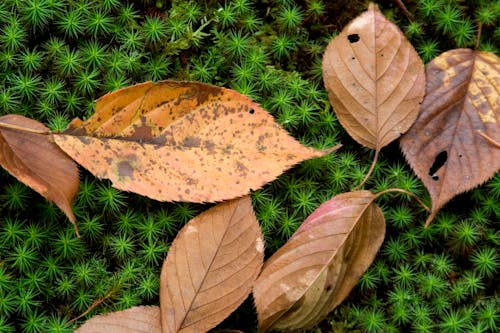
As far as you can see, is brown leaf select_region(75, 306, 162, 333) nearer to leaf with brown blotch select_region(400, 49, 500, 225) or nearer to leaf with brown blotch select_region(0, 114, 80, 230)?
leaf with brown blotch select_region(0, 114, 80, 230)

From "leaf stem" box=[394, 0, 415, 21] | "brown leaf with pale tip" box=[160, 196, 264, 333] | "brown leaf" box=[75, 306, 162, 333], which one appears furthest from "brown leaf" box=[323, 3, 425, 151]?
"brown leaf" box=[75, 306, 162, 333]

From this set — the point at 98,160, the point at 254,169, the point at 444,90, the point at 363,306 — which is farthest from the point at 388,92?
the point at 98,160

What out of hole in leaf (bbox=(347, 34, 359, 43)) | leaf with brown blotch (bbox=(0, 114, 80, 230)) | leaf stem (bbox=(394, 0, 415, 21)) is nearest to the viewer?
leaf with brown blotch (bbox=(0, 114, 80, 230))

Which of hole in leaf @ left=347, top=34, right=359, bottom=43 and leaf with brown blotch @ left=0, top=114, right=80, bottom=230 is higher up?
hole in leaf @ left=347, top=34, right=359, bottom=43

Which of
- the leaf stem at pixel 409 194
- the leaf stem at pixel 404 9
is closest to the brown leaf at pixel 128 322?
the leaf stem at pixel 409 194

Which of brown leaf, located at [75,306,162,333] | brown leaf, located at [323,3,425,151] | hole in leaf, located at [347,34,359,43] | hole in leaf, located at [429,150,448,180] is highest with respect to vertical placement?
hole in leaf, located at [347,34,359,43]

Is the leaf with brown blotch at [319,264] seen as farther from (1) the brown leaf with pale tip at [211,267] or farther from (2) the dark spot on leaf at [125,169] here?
(2) the dark spot on leaf at [125,169]

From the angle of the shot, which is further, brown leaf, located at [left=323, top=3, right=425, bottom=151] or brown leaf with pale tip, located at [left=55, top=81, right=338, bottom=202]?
brown leaf, located at [left=323, top=3, right=425, bottom=151]

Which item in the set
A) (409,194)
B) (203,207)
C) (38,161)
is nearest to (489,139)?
(409,194)

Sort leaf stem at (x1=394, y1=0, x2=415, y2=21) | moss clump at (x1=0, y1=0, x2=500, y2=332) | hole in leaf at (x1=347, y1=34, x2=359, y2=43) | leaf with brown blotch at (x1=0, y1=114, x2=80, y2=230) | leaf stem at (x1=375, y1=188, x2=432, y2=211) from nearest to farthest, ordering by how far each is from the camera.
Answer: leaf with brown blotch at (x1=0, y1=114, x2=80, y2=230) → moss clump at (x1=0, y1=0, x2=500, y2=332) → leaf stem at (x1=375, y1=188, x2=432, y2=211) → hole in leaf at (x1=347, y1=34, x2=359, y2=43) → leaf stem at (x1=394, y1=0, x2=415, y2=21)

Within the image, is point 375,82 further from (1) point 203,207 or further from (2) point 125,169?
(2) point 125,169
